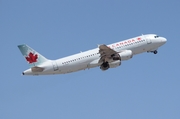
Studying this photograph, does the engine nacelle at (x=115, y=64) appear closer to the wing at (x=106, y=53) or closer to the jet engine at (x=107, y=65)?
the jet engine at (x=107, y=65)

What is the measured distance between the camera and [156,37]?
80.9m

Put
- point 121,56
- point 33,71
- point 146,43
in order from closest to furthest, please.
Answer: point 33,71 < point 121,56 < point 146,43

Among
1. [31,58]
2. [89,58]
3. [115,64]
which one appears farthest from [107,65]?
[31,58]

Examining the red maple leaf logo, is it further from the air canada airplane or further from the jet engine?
the jet engine

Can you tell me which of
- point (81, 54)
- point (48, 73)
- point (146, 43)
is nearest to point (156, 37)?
point (146, 43)

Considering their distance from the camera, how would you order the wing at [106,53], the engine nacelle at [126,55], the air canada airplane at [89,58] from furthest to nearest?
the engine nacelle at [126,55]
the wing at [106,53]
the air canada airplane at [89,58]

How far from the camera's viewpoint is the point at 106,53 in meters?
72.7

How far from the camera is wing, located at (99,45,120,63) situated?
72125 mm

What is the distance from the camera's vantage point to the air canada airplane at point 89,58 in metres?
69.9

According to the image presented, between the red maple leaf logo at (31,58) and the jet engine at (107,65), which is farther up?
the red maple leaf logo at (31,58)

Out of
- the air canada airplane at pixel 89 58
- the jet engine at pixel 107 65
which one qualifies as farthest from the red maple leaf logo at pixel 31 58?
the jet engine at pixel 107 65

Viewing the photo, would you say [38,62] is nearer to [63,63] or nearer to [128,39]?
[63,63]

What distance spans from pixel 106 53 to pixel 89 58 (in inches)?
150

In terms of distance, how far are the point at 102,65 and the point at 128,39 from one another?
9237mm
